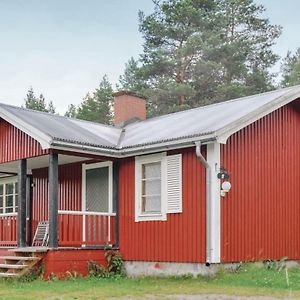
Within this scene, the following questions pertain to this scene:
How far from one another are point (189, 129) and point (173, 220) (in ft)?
7.16

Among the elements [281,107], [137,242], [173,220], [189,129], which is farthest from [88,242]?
[281,107]

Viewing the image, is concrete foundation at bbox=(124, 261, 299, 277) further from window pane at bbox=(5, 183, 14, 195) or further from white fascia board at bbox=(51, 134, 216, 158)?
window pane at bbox=(5, 183, 14, 195)

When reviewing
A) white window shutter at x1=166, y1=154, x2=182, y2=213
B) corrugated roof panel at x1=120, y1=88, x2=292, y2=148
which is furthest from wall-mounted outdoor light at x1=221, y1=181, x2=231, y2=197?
corrugated roof panel at x1=120, y1=88, x2=292, y2=148

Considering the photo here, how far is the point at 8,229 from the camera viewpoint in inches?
665

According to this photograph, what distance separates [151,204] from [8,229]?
448cm

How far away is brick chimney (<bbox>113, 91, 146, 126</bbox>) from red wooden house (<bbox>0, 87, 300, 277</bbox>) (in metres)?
2.89

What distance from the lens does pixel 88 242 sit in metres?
15.0

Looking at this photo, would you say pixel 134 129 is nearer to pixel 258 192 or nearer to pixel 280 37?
pixel 258 192

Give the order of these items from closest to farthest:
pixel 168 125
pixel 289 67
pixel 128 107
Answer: pixel 168 125
pixel 128 107
pixel 289 67

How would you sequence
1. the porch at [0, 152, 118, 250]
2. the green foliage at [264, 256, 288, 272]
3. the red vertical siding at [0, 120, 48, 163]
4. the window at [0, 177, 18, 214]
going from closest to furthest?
the green foliage at [264, 256, 288, 272] < the porch at [0, 152, 118, 250] < the red vertical siding at [0, 120, 48, 163] < the window at [0, 177, 18, 214]

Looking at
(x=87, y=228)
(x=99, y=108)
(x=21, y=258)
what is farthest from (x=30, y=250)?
(x=99, y=108)

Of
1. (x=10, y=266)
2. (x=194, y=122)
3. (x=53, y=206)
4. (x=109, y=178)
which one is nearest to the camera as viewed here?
(x=10, y=266)

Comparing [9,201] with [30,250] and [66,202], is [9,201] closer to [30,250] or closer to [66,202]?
[66,202]

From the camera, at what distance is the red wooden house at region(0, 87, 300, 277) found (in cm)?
1367
